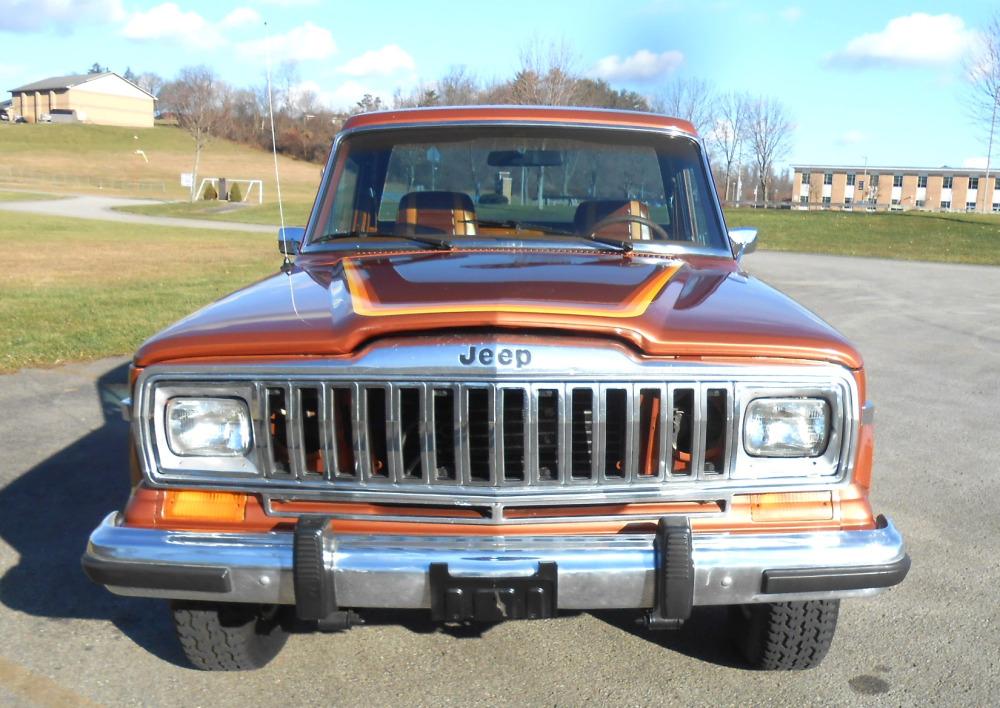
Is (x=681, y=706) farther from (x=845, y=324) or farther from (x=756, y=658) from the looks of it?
(x=845, y=324)

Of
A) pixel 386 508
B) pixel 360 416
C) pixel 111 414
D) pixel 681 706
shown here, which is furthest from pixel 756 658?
pixel 111 414

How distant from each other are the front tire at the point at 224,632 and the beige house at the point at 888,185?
296ft

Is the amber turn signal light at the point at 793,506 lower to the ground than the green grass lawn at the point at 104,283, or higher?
higher

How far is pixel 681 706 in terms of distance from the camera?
9.86 ft

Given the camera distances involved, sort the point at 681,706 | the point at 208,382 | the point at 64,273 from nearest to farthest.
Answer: the point at 208,382, the point at 681,706, the point at 64,273

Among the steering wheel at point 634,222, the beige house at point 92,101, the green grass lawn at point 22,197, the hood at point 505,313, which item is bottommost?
the green grass lawn at point 22,197

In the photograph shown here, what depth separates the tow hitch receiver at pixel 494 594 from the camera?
2.44m

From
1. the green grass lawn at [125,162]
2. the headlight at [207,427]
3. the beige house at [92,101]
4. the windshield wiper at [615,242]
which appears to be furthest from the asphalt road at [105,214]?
the beige house at [92,101]

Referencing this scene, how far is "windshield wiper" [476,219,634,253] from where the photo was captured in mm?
3734

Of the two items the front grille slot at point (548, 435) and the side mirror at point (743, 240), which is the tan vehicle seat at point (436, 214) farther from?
the front grille slot at point (548, 435)

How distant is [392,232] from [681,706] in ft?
6.79

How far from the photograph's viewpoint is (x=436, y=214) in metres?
4.06

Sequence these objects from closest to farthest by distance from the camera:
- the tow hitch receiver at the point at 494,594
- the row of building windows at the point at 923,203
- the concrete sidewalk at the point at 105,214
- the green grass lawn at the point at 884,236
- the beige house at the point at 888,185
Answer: the tow hitch receiver at the point at 494,594
the green grass lawn at the point at 884,236
the concrete sidewalk at the point at 105,214
the row of building windows at the point at 923,203
the beige house at the point at 888,185

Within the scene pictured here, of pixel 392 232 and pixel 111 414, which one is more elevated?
pixel 392 232
